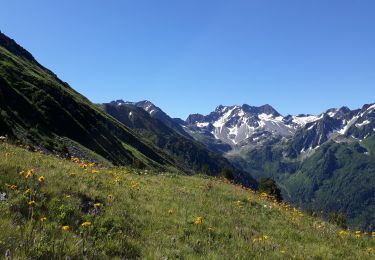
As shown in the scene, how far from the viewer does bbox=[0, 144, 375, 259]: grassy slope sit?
8062 millimetres

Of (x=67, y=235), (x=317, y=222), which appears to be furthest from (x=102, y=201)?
(x=317, y=222)

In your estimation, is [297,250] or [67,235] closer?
[67,235]

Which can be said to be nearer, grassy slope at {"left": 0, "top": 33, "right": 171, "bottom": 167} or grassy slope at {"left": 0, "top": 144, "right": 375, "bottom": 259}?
grassy slope at {"left": 0, "top": 144, "right": 375, "bottom": 259}

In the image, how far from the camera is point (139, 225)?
420 inches

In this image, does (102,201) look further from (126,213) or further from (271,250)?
(271,250)

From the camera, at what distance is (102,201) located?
1151cm

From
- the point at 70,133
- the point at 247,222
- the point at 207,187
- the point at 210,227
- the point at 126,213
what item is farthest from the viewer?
the point at 70,133

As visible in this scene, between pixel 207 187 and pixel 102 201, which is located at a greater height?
pixel 207 187

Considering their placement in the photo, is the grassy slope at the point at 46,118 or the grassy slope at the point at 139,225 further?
the grassy slope at the point at 46,118

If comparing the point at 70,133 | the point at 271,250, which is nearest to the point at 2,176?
the point at 271,250

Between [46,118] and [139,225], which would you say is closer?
[139,225]

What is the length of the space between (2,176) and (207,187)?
10.6 metres

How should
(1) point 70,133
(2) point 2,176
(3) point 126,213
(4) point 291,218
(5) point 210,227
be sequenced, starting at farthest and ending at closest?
(1) point 70,133 → (4) point 291,218 → (5) point 210,227 → (3) point 126,213 → (2) point 2,176

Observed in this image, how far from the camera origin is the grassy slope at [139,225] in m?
8.06
